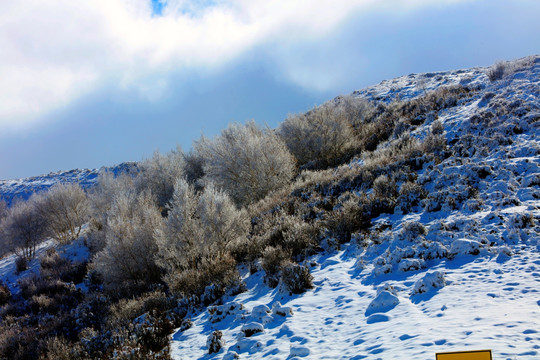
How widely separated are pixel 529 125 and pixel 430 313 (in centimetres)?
965

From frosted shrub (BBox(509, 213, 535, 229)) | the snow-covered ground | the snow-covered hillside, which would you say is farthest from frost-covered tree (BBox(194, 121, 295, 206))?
frosted shrub (BBox(509, 213, 535, 229))

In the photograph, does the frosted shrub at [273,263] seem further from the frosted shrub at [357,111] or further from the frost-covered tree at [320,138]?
the frosted shrub at [357,111]

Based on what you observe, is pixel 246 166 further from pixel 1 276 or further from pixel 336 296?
pixel 1 276

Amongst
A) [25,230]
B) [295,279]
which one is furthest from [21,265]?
[295,279]

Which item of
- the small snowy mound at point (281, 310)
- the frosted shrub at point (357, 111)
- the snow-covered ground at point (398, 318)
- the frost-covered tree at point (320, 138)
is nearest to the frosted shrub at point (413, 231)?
the snow-covered ground at point (398, 318)

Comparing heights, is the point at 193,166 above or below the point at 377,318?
above

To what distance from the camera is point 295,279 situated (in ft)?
21.5

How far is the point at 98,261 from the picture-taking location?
45.6ft

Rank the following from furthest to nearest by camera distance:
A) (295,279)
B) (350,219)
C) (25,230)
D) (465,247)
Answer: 1. (25,230)
2. (350,219)
3. (295,279)
4. (465,247)

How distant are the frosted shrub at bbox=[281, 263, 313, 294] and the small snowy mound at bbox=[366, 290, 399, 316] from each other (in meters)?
1.68

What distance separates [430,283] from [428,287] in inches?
3.5

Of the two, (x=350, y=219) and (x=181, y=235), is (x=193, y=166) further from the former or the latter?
(x=350, y=219)

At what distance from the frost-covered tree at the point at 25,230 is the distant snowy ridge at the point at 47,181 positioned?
33.0 metres

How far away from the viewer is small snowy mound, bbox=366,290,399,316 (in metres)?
4.87
